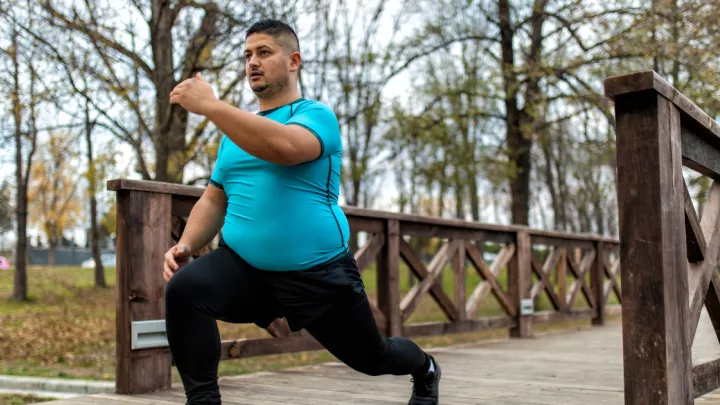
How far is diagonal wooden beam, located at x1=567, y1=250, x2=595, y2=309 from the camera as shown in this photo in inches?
361

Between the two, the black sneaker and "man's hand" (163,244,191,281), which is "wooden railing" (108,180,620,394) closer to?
"man's hand" (163,244,191,281)

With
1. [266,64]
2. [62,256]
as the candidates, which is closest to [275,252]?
[266,64]

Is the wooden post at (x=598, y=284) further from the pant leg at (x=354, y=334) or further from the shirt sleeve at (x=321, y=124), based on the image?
the shirt sleeve at (x=321, y=124)

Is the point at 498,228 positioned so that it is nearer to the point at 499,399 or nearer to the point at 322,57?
the point at 499,399

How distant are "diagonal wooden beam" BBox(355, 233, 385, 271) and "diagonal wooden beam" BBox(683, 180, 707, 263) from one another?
9.74 feet

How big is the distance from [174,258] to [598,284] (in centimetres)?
828

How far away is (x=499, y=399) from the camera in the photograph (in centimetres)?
395

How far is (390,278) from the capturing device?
6.16 metres

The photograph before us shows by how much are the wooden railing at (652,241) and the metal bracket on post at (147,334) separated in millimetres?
2526

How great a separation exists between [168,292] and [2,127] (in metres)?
10.9

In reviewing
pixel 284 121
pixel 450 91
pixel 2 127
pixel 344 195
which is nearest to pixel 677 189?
pixel 284 121

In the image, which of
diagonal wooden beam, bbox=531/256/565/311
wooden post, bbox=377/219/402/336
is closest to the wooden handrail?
wooden post, bbox=377/219/402/336

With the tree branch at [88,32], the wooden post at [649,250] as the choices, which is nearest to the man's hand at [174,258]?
the wooden post at [649,250]

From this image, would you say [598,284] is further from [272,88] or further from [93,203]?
[93,203]
